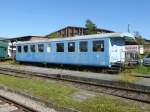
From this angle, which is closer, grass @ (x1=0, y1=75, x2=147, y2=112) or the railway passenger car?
grass @ (x1=0, y1=75, x2=147, y2=112)

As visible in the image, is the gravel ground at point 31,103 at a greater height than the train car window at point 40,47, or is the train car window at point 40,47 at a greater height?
the train car window at point 40,47

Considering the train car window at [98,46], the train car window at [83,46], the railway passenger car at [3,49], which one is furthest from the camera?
the railway passenger car at [3,49]

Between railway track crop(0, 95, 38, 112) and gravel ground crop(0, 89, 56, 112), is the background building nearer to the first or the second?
gravel ground crop(0, 89, 56, 112)

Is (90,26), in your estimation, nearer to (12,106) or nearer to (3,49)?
(3,49)

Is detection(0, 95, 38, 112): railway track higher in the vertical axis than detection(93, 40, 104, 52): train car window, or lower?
lower

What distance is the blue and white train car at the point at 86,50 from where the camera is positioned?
65.5 feet

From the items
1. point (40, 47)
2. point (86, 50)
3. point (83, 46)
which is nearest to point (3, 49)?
point (40, 47)

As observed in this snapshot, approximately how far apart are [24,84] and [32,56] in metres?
13.7

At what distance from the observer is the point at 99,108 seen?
9180 millimetres

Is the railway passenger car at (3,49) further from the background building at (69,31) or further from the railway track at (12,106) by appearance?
the railway track at (12,106)

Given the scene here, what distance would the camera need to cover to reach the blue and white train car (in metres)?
20.0

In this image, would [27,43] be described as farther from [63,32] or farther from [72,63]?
[63,32]


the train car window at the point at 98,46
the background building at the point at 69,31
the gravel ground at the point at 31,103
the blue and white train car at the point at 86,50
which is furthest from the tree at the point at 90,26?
the gravel ground at the point at 31,103

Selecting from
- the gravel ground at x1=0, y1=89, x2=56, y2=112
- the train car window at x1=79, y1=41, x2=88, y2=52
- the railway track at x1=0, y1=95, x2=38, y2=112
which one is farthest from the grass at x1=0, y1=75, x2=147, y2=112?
the train car window at x1=79, y1=41, x2=88, y2=52
